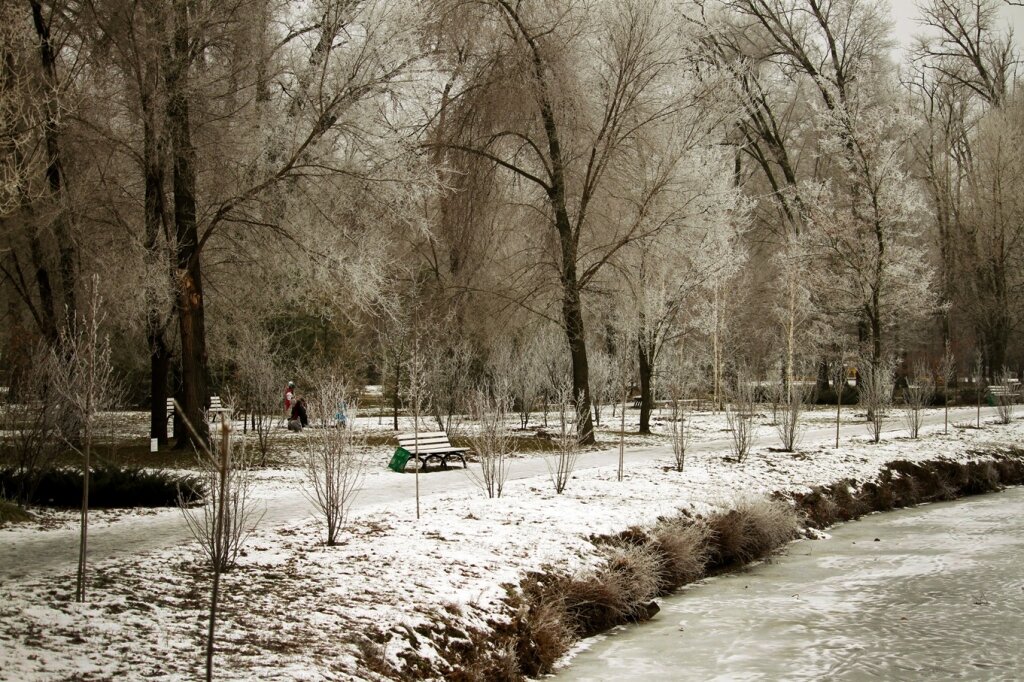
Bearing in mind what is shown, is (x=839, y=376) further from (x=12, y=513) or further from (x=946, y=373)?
(x=12, y=513)

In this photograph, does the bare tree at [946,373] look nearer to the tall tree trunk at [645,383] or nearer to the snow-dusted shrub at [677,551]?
the tall tree trunk at [645,383]

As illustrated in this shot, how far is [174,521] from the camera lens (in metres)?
10.3

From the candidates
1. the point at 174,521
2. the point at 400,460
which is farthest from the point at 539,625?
the point at 400,460

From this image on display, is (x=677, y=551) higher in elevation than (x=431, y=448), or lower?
lower

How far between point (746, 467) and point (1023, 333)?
94.6 ft

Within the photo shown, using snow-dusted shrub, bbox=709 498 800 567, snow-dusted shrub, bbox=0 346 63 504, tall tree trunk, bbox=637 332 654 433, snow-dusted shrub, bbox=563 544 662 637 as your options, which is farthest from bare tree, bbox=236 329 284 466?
tall tree trunk, bbox=637 332 654 433

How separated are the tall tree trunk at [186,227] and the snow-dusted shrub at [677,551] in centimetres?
897

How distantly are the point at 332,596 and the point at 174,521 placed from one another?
12.0ft

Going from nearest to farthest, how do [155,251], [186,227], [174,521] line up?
[174,521]
[155,251]
[186,227]

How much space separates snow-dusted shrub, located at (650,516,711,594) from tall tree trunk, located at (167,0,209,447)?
897 cm

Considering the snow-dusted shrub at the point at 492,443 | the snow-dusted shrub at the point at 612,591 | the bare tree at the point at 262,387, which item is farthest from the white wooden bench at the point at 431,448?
the snow-dusted shrub at the point at 612,591

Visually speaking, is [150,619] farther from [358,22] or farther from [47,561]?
[358,22]

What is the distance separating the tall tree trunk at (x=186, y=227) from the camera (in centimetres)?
1658

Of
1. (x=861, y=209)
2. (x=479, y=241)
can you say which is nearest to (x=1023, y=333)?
(x=861, y=209)
